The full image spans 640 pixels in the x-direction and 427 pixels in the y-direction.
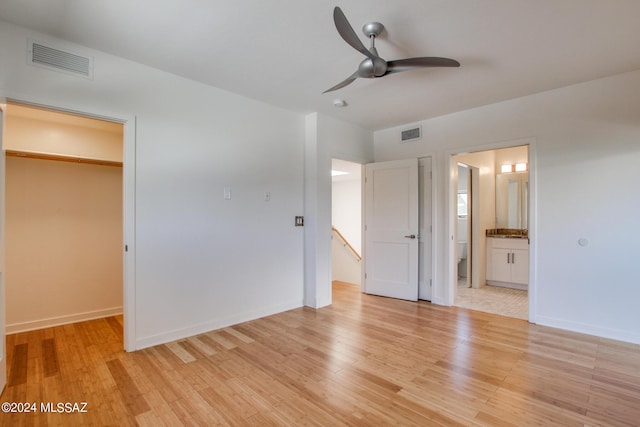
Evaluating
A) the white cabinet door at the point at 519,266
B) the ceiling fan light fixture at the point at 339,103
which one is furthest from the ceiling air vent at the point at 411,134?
→ the white cabinet door at the point at 519,266

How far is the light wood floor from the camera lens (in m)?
1.90

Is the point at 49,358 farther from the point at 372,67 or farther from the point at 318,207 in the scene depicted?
the point at 372,67

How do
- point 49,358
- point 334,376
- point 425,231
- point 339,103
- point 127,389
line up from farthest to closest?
point 425,231 → point 339,103 → point 49,358 → point 334,376 → point 127,389

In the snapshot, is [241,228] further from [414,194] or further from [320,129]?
[414,194]

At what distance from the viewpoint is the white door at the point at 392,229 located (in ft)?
14.6

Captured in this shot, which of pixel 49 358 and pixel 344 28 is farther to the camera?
pixel 49 358

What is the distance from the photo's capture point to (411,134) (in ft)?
15.0

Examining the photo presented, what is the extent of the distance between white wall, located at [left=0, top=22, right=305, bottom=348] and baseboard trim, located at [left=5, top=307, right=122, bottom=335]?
1.38 metres

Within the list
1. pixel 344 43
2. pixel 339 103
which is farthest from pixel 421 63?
pixel 339 103

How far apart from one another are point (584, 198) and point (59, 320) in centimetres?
589

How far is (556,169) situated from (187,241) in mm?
4038

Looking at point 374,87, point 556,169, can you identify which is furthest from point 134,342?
point 556,169

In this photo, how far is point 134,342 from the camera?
9.12 ft

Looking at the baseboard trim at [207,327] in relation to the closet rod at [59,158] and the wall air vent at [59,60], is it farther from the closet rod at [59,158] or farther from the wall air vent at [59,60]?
the wall air vent at [59,60]
